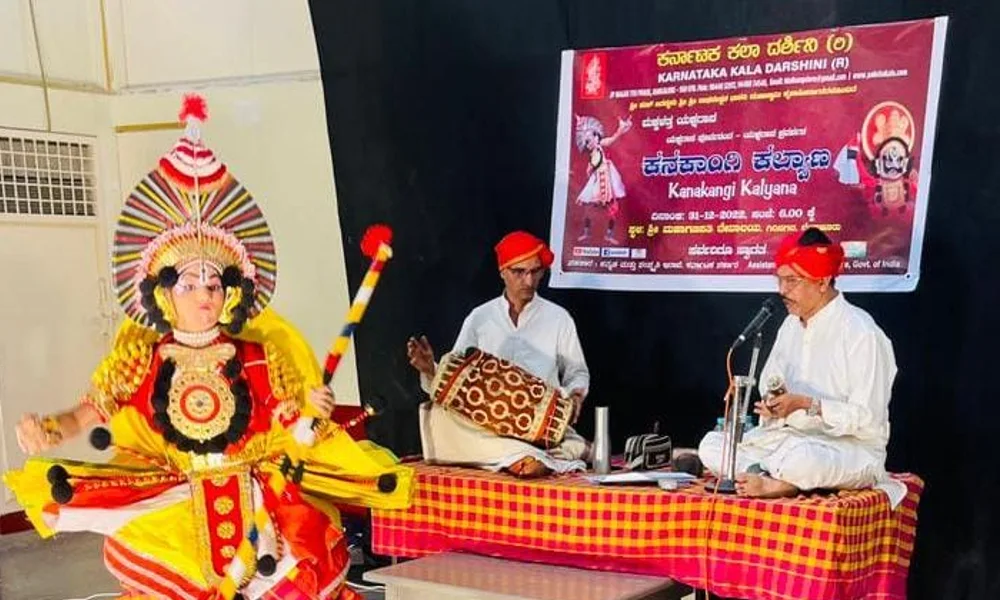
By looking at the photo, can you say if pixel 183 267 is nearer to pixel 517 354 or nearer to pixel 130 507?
pixel 130 507

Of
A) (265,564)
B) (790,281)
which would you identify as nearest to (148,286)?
(265,564)

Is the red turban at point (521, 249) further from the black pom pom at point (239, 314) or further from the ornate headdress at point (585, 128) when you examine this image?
the black pom pom at point (239, 314)

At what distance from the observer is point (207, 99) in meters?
5.38

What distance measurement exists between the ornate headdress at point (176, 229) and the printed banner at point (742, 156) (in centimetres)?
187

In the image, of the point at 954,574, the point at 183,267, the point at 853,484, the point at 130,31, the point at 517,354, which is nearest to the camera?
the point at 183,267

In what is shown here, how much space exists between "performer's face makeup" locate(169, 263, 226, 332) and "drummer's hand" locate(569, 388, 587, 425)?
1.47 metres

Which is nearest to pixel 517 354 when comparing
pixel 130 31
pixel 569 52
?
pixel 569 52

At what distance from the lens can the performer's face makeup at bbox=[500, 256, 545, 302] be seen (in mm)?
3957

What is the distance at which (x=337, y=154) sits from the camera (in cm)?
493

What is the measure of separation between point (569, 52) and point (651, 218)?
2.46 feet

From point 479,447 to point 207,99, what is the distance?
8.55 ft

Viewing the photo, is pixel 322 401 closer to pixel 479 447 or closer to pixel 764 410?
pixel 479 447

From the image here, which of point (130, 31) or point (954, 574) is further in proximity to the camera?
point (130, 31)

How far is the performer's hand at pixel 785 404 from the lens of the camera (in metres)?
3.16
